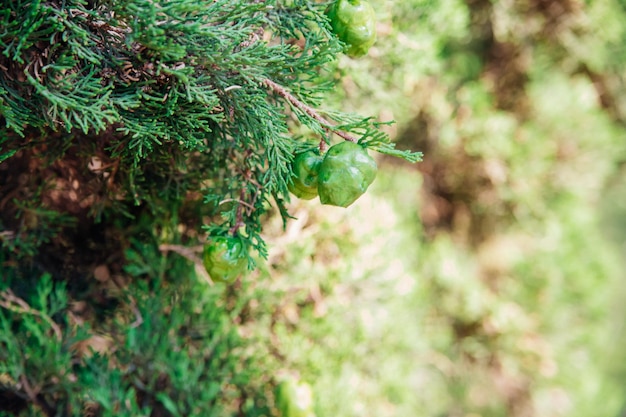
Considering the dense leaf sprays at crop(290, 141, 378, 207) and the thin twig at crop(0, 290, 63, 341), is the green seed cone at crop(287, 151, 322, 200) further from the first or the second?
the thin twig at crop(0, 290, 63, 341)

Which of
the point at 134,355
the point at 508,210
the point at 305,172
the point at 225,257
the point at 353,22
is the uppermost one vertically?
the point at 353,22

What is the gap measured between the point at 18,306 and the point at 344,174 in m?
0.72

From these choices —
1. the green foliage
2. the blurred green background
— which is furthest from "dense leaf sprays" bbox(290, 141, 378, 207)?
the blurred green background

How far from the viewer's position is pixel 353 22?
2.59 ft

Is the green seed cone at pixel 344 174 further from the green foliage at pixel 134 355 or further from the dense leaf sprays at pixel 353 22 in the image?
the green foliage at pixel 134 355

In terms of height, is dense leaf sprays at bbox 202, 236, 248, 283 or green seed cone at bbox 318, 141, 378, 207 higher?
green seed cone at bbox 318, 141, 378, 207

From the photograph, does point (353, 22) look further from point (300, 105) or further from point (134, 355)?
point (134, 355)

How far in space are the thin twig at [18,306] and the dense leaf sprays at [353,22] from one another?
712 mm

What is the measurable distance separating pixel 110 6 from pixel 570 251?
187cm

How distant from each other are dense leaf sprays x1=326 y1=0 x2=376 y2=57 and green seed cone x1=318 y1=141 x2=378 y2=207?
194 mm

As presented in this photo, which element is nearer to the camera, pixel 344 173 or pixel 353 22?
pixel 344 173

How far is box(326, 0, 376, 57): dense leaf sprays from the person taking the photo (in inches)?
30.9

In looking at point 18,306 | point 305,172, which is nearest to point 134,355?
point 18,306

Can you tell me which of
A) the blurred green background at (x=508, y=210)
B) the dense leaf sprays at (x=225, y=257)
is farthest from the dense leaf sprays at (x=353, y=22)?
the blurred green background at (x=508, y=210)
